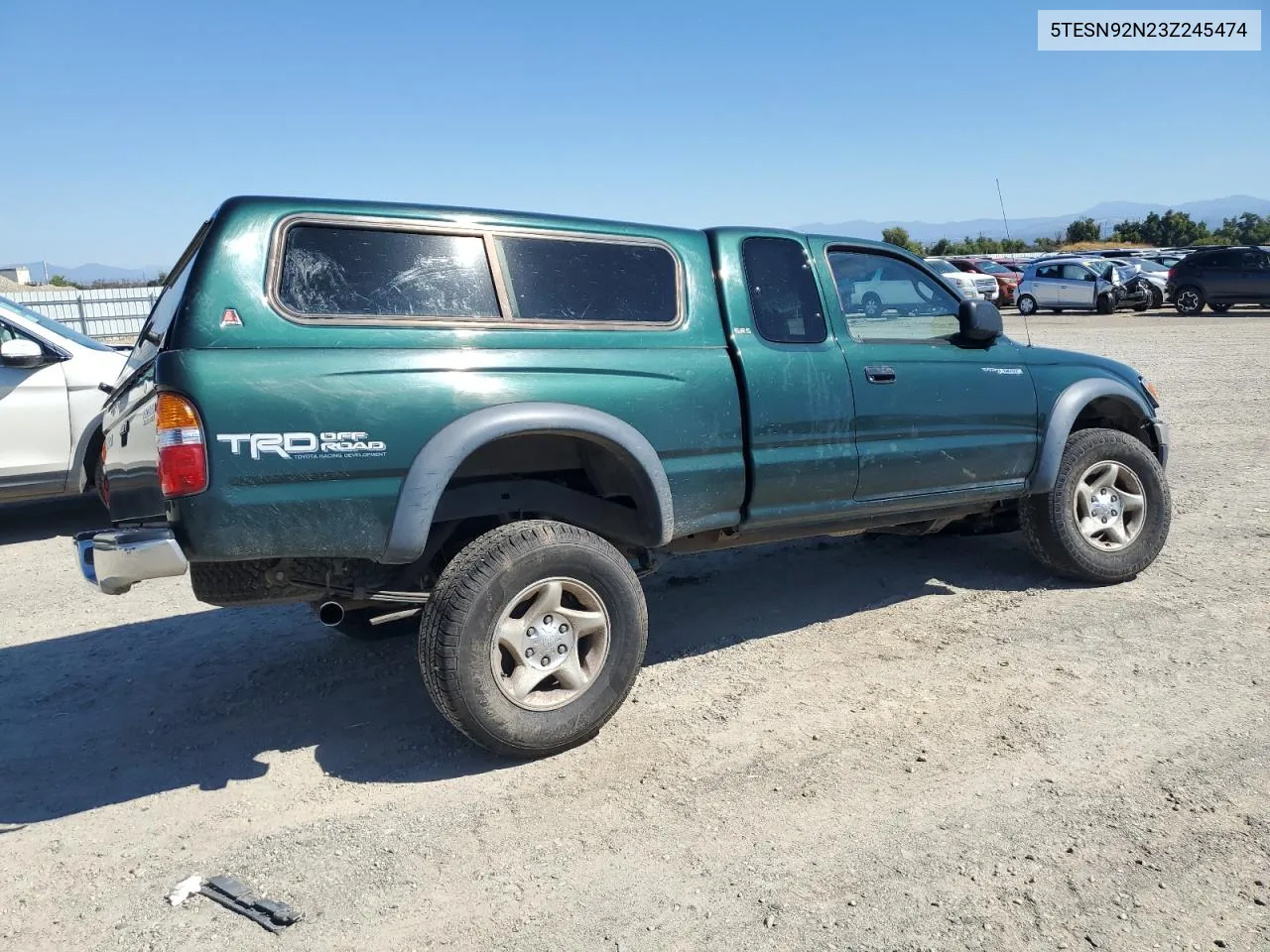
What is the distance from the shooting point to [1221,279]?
2542 centimetres

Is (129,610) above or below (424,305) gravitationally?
below

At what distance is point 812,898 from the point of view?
3051mm

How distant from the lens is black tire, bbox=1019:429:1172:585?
5.68 metres

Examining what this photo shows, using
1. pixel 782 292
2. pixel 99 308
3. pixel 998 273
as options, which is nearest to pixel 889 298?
pixel 782 292

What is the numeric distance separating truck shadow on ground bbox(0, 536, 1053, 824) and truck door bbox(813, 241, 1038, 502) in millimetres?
858

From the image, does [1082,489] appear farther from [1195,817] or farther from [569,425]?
[569,425]

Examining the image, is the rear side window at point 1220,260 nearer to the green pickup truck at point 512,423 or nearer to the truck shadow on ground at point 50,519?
the green pickup truck at point 512,423

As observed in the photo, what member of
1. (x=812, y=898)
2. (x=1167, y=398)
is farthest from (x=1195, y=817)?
(x=1167, y=398)

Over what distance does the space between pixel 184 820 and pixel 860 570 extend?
3.96m

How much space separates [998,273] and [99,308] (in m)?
23.9

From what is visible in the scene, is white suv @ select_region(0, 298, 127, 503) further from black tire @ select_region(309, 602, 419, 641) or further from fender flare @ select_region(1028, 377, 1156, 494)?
fender flare @ select_region(1028, 377, 1156, 494)

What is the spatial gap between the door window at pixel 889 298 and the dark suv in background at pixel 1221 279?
23668 millimetres

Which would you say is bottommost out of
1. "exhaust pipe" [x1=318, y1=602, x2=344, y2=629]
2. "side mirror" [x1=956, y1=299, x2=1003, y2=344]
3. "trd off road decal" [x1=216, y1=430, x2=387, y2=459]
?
"exhaust pipe" [x1=318, y1=602, x2=344, y2=629]

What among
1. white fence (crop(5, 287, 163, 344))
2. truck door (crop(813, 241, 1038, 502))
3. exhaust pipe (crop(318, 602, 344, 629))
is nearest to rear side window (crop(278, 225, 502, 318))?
exhaust pipe (crop(318, 602, 344, 629))
